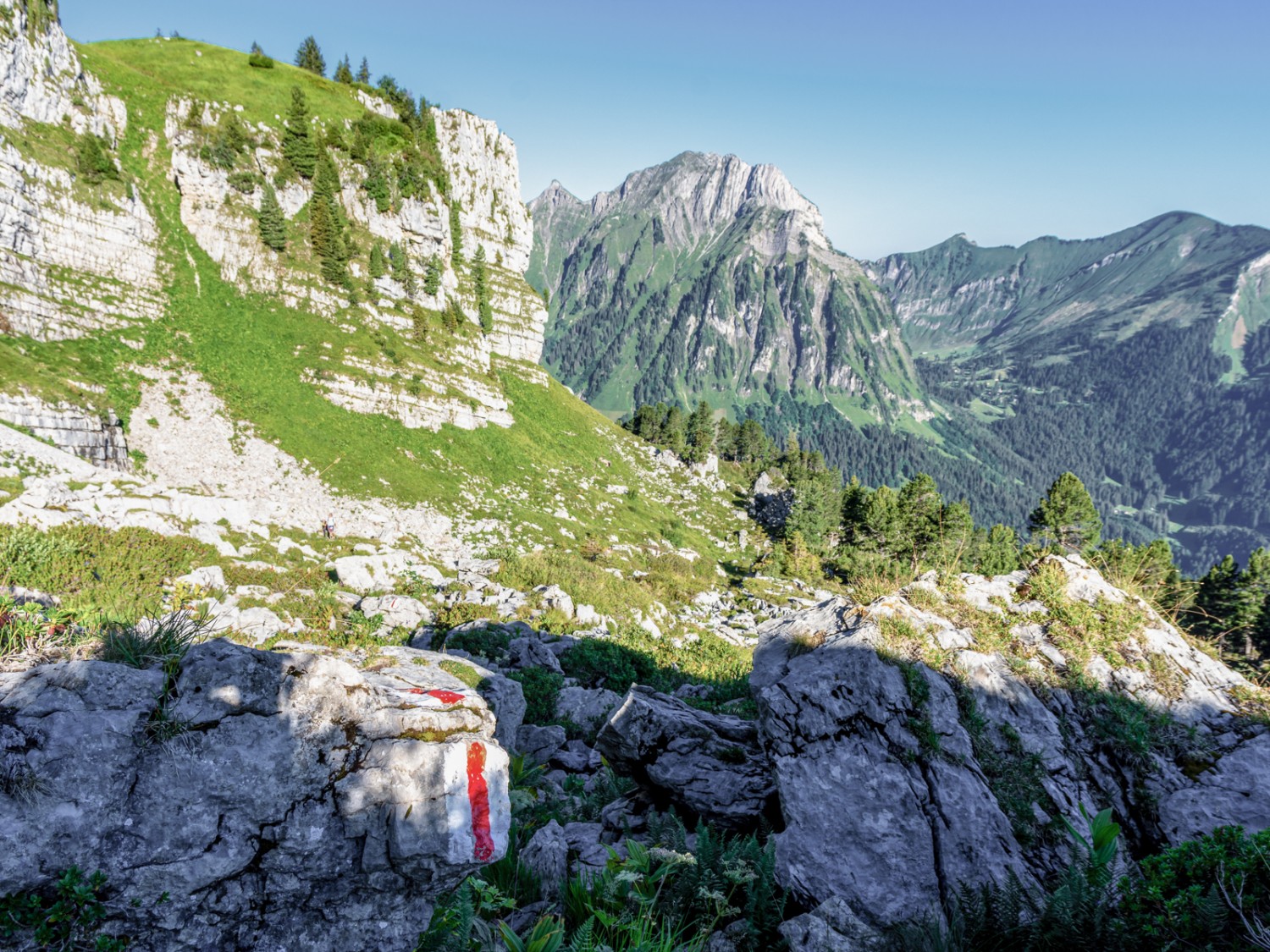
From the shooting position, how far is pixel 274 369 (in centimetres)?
4253

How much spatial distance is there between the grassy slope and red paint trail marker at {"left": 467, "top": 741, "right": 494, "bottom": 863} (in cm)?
3565

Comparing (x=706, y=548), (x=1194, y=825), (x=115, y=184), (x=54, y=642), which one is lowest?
(x=706, y=548)

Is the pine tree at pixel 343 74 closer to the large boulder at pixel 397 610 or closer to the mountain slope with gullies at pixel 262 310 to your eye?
the mountain slope with gullies at pixel 262 310

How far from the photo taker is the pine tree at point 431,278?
58.6m

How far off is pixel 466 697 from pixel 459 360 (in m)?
55.1

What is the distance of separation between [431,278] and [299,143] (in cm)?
1624

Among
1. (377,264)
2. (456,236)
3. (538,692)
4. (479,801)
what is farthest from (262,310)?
(479,801)

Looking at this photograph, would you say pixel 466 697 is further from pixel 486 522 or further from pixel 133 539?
pixel 486 522

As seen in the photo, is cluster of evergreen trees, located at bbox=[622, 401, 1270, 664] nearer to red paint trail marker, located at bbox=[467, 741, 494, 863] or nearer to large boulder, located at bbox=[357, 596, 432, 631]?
large boulder, located at bbox=[357, 596, 432, 631]

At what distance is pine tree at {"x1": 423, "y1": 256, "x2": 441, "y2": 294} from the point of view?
58562 mm

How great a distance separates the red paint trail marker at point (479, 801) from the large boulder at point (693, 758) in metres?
3.29

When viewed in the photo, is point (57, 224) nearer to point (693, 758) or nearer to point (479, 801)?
point (479, 801)

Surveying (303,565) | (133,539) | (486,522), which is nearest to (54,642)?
(133,539)

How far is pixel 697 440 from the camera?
4087 inches
